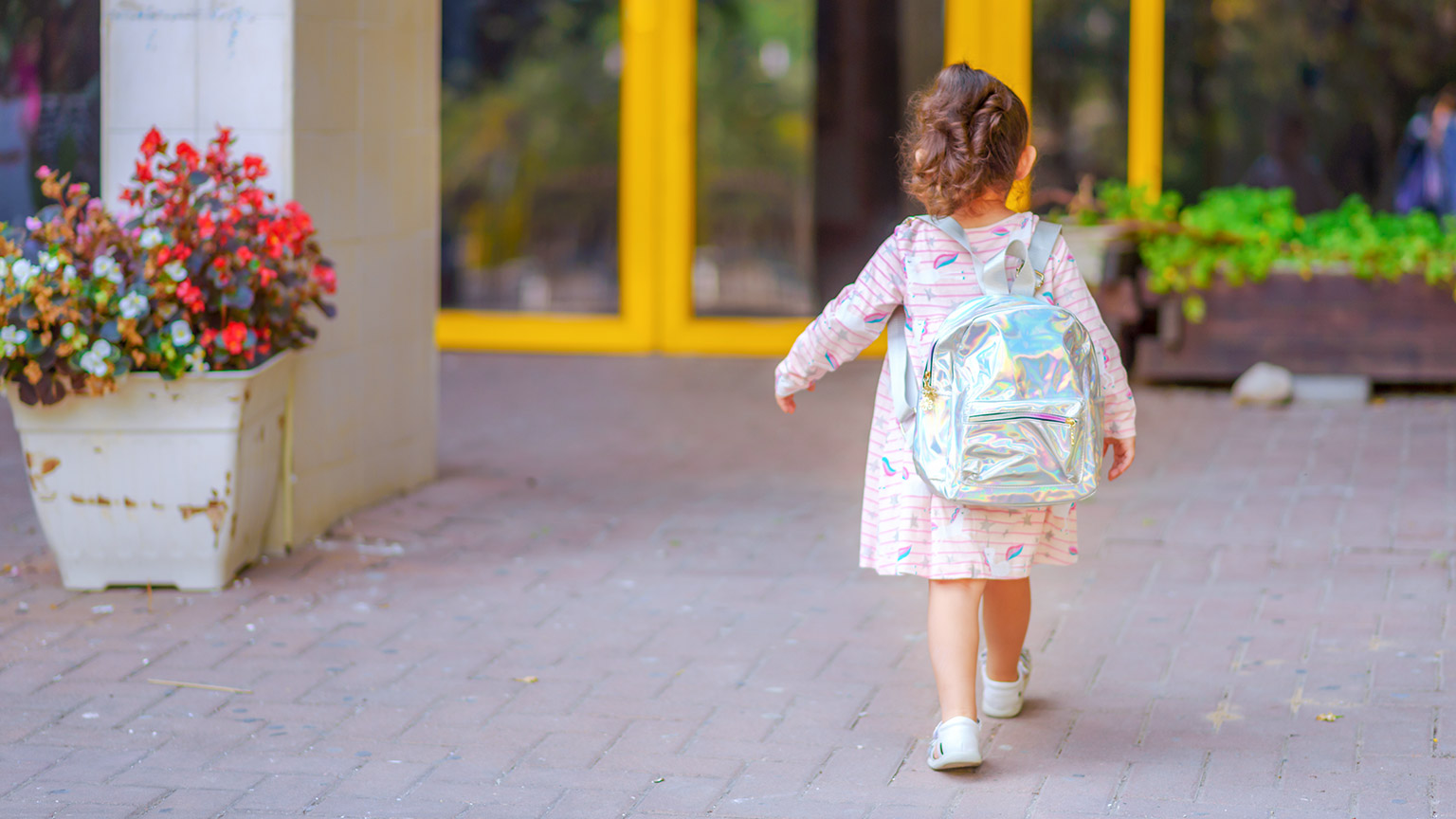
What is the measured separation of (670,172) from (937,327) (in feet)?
22.7

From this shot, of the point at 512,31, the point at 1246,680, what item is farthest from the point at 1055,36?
the point at 1246,680

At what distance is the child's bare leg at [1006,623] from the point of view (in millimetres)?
3523

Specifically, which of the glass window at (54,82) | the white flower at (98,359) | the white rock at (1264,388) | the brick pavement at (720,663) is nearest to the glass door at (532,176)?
the glass window at (54,82)

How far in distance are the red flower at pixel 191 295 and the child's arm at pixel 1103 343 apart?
239 centimetres

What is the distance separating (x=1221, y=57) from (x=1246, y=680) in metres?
6.69

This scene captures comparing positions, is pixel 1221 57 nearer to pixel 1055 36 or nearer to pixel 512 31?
pixel 1055 36

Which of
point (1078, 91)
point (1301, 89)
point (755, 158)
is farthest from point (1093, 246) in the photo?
point (755, 158)

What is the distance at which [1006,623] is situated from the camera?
3557 millimetres

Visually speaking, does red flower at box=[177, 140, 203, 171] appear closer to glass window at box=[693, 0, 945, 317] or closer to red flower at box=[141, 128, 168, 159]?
red flower at box=[141, 128, 168, 159]

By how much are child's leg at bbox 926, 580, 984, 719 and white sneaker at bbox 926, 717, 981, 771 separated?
0.02m

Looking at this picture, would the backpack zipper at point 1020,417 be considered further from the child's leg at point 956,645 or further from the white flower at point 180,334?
the white flower at point 180,334

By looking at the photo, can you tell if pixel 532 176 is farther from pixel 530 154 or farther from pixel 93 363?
pixel 93 363

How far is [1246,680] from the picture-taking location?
3969mm

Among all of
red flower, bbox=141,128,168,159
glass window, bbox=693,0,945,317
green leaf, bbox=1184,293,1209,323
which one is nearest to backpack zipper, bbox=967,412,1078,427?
red flower, bbox=141,128,168,159
